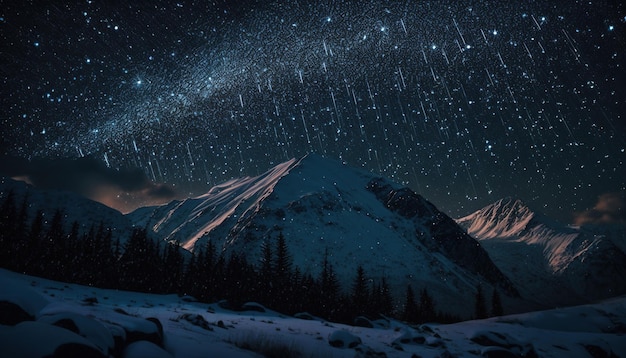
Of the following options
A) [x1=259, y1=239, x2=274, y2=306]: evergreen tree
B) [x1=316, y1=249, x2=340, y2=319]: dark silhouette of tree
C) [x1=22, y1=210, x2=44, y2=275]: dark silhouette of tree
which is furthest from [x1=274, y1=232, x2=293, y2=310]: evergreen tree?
[x1=22, y1=210, x2=44, y2=275]: dark silhouette of tree

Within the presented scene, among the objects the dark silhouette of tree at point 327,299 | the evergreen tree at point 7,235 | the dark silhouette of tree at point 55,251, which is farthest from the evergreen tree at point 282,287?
the evergreen tree at point 7,235

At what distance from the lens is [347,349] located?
1383 centimetres

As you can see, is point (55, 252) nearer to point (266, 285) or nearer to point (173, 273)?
point (173, 273)

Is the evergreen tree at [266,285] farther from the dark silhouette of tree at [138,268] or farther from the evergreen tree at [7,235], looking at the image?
the evergreen tree at [7,235]

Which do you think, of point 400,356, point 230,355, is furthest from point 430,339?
point 230,355

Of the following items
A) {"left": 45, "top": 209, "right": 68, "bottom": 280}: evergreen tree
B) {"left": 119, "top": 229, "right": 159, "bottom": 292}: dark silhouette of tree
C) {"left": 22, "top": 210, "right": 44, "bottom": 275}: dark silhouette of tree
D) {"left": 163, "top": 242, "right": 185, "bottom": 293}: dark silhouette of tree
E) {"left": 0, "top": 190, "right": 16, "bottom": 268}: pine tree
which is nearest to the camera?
{"left": 0, "top": 190, "right": 16, "bottom": 268}: pine tree

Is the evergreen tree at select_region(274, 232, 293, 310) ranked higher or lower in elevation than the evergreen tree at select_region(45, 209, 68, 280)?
lower

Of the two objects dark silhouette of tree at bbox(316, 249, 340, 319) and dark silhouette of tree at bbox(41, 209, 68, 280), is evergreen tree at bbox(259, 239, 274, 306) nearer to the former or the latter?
dark silhouette of tree at bbox(316, 249, 340, 319)

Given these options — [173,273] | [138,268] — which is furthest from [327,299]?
[138,268]

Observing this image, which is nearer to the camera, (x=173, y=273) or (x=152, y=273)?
(x=152, y=273)

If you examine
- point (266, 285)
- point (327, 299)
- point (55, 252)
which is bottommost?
point (327, 299)

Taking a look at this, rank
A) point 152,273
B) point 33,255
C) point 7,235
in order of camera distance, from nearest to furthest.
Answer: point 7,235 < point 33,255 < point 152,273

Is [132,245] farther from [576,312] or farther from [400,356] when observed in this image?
[576,312]

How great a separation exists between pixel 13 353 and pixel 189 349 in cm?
430
